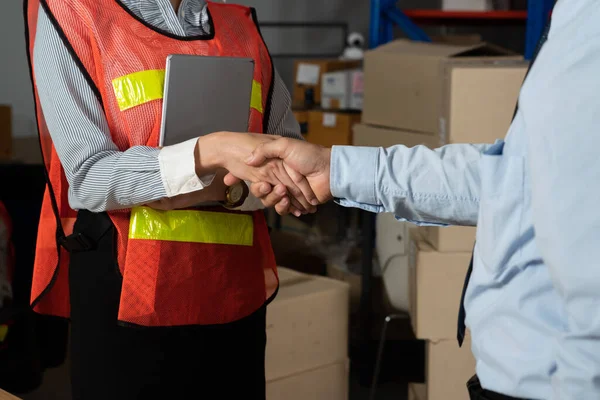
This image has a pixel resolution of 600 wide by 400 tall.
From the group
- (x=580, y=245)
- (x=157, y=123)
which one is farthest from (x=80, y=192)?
(x=580, y=245)

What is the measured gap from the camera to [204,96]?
1.31 metres

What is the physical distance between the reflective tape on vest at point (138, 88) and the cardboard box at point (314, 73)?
2.69m

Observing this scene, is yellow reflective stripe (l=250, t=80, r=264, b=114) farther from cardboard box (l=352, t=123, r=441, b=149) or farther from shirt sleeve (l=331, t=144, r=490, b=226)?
cardboard box (l=352, t=123, r=441, b=149)

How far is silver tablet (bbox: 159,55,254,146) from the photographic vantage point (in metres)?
1.26

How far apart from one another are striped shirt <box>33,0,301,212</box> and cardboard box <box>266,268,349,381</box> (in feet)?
3.29

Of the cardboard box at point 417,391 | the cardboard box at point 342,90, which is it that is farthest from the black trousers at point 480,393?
the cardboard box at point 342,90

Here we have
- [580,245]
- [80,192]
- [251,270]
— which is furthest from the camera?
[251,270]

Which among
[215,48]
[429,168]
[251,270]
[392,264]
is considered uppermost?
[215,48]

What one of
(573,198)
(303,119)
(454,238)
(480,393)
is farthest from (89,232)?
(303,119)

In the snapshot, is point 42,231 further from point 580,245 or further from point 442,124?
point 442,124

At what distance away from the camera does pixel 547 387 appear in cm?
83

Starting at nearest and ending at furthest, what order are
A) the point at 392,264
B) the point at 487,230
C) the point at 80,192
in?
the point at 487,230 → the point at 80,192 → the point at 392,264

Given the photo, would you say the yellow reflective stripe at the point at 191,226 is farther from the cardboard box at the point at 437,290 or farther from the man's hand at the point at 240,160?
the cardboard box at the point at 437,290

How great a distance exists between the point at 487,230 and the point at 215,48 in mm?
664
